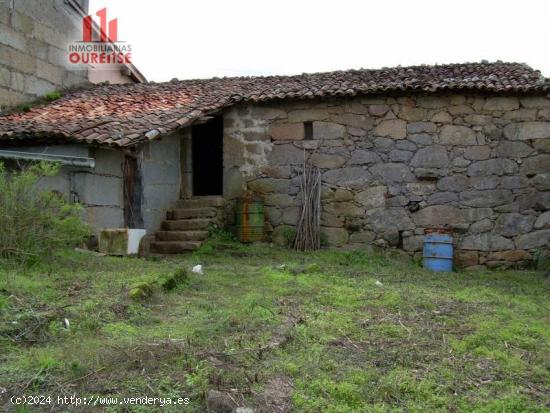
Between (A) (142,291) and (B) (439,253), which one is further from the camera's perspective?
(B) (439,253)

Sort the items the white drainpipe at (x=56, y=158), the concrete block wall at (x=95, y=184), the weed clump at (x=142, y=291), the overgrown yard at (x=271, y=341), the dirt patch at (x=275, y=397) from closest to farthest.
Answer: the dirt patch at (x=275, y=397) < the overgrown yard at (x=271, y=341) < the weed clump at (x=142, y=291) < the white drainpipe at (x=56, y=158) < the concrete block wall at (x=95, y=184)

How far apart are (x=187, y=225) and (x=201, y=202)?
1.94 feet

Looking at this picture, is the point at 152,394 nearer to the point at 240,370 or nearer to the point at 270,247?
the point at 240,370

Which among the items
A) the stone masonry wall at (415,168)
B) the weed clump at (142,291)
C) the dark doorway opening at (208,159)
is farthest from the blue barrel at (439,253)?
the weed clump at (142,291)

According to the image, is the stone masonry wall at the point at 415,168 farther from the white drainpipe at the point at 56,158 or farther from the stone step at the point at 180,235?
the white drainpipe at the point at 56,158

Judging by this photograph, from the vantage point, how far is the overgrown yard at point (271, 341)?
3008mm

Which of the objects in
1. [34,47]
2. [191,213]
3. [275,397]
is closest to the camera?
[275,397]

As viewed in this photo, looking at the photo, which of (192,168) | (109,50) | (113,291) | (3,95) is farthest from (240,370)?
(109,50)

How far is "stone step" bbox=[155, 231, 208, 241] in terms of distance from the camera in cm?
895

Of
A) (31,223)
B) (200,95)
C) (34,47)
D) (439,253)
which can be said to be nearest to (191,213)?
(200,95)

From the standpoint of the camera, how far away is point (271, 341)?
151 inches

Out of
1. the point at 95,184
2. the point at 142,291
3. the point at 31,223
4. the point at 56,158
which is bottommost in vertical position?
the point at 142,291

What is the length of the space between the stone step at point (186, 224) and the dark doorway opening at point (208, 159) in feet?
4.72

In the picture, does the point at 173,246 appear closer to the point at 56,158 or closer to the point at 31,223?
the point at 56,158
